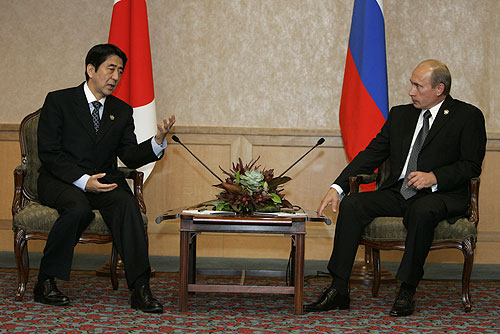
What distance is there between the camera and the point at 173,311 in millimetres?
3170

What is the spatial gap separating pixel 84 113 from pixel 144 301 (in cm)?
121

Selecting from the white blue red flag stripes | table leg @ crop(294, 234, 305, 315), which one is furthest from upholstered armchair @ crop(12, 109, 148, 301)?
the white blue red flag stripes

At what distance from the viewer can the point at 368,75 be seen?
435 centimetres

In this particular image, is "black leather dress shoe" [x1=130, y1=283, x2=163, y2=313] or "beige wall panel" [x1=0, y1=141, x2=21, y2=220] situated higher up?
"beige wall panel" [x1=0, y1=141, x2=21, y2=220]

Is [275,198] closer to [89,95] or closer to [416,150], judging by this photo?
[416,150]

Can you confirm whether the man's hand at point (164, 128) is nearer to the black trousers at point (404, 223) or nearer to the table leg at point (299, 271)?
the table leg at point (299, 271)

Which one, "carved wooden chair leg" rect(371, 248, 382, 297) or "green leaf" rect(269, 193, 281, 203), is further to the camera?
"carved wooden chair leg" rect(371, 248, 382, 297)

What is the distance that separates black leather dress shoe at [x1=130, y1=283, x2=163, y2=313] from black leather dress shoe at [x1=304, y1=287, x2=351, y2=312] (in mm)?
764

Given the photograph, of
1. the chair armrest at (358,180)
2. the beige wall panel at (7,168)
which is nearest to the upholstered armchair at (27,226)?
the chair armrest at (358,180)

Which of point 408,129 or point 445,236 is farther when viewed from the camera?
point 408,129

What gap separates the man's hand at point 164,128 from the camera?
338cm

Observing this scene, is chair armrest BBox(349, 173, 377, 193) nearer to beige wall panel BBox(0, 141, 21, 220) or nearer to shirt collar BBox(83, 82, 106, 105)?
shirt collar BBox(83, 82, 106, 105)

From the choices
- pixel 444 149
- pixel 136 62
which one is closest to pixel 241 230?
pixel 444 149

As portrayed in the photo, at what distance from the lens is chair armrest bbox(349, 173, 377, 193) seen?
12.3ft
